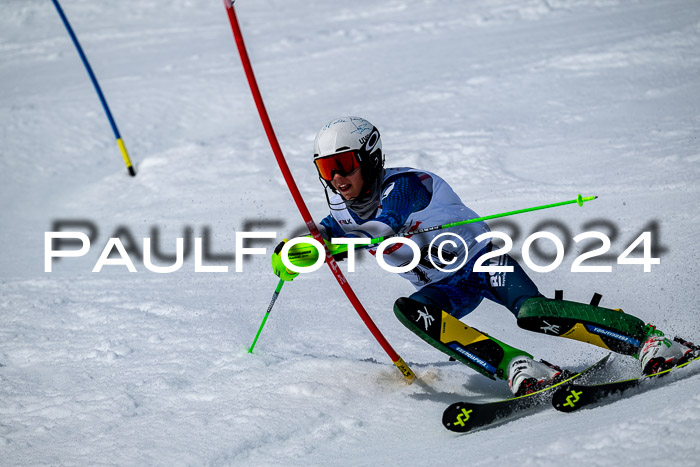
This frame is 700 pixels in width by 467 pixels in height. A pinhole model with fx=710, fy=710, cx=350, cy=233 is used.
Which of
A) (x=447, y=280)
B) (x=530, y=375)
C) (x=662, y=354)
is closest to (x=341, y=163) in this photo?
(x=447, y=280)

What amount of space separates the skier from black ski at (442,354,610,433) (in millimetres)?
41

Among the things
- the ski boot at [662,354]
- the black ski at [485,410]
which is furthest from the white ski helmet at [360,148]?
the ski boot at [662,354]

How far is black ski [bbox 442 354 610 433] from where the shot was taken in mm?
2969

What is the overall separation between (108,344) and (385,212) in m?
2.18

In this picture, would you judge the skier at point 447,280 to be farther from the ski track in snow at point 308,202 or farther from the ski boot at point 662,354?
the ski track in snow at point 308,202

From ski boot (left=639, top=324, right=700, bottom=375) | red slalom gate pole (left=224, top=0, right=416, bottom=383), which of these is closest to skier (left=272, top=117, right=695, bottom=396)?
ski boot (left=639, top=324, right=700, bottom=375)

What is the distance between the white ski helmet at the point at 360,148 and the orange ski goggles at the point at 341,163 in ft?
0.05

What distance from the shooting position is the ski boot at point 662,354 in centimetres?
304

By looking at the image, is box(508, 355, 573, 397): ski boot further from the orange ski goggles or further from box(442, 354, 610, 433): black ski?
the orange ski goggles

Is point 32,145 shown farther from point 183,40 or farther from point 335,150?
point 335,150

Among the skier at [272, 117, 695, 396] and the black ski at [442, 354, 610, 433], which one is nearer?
the black ski at [442, 354, 610, 433]

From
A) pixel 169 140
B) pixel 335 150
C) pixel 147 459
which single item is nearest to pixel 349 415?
pixel 147 459

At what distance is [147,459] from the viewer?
10.4ft

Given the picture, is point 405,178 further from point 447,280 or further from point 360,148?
point 447,280
